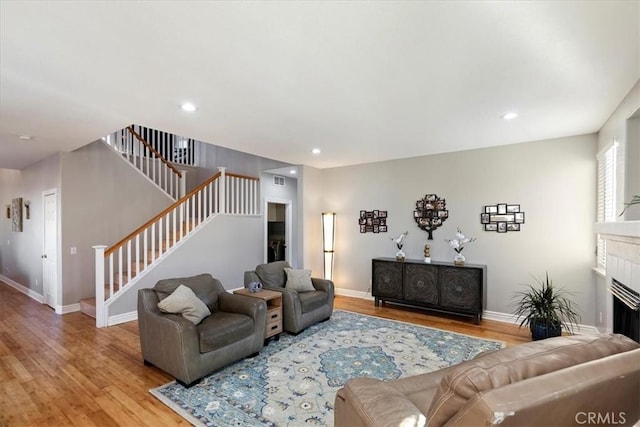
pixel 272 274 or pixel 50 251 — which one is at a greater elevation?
pixel 50 251

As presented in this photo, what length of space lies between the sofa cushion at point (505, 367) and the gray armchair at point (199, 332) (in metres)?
2.23

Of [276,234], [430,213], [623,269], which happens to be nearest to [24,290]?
[276,234]

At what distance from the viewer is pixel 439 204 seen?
200 inches

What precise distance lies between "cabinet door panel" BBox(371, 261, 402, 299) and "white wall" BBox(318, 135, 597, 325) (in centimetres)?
45

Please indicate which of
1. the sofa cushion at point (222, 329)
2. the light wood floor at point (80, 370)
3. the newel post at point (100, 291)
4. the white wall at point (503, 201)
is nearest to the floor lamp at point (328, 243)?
the white wall at point (503, 201)

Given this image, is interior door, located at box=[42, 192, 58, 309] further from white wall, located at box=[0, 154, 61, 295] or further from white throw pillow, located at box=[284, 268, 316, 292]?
white throw pillow, located at box=[284, 268, 316, 292]

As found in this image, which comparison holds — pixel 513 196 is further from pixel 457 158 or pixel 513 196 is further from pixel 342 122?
pixel 342 122

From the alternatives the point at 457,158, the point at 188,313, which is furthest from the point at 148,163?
the point at 457,158

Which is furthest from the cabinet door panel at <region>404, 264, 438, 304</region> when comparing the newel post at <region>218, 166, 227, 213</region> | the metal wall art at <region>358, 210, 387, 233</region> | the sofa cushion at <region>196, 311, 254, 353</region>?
the newel post at <region>218, 166, 227, 213</region>

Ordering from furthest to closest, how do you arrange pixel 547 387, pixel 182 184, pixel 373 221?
pixel 182 184 → pixel 373 221 → pixel 547 387

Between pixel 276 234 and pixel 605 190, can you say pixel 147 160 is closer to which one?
pixel 276 234

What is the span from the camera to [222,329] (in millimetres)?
2865

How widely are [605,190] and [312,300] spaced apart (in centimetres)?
380

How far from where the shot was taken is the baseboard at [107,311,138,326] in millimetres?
4324
